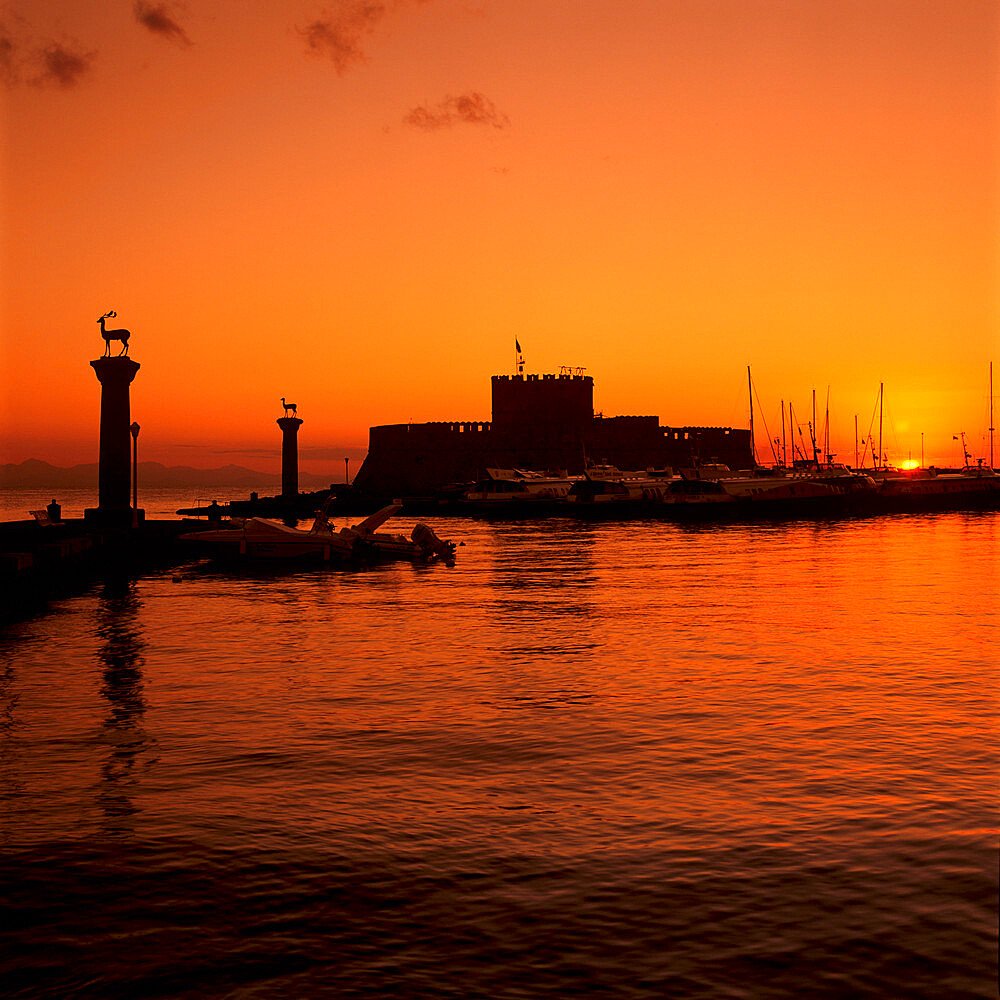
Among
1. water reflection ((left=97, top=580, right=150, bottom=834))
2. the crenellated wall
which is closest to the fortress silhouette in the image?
the crenellated wall

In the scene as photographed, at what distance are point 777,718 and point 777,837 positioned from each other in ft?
11.2

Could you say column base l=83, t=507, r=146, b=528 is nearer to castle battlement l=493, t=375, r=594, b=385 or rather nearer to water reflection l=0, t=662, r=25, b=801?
water reflection l=0, t=662, r=25, b=801

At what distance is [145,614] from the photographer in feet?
60.7

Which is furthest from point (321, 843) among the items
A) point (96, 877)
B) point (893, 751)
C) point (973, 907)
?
point (893, 751)

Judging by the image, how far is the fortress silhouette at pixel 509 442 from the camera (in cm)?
8650

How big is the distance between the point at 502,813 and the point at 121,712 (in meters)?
4.68

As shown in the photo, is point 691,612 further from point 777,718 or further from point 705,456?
point 705,456

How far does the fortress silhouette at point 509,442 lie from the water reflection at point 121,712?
67.4m

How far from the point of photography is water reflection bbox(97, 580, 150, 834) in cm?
716

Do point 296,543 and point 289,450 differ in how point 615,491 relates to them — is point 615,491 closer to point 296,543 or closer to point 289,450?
point 289,450

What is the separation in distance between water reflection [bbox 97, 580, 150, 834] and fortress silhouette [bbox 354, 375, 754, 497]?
67391 millimetres

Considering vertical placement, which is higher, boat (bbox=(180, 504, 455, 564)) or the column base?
the column base

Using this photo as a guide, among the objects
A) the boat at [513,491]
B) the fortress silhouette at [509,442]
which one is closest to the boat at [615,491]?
the boat at [513,491]

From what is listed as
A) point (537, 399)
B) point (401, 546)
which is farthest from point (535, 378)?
point (401, 546)
